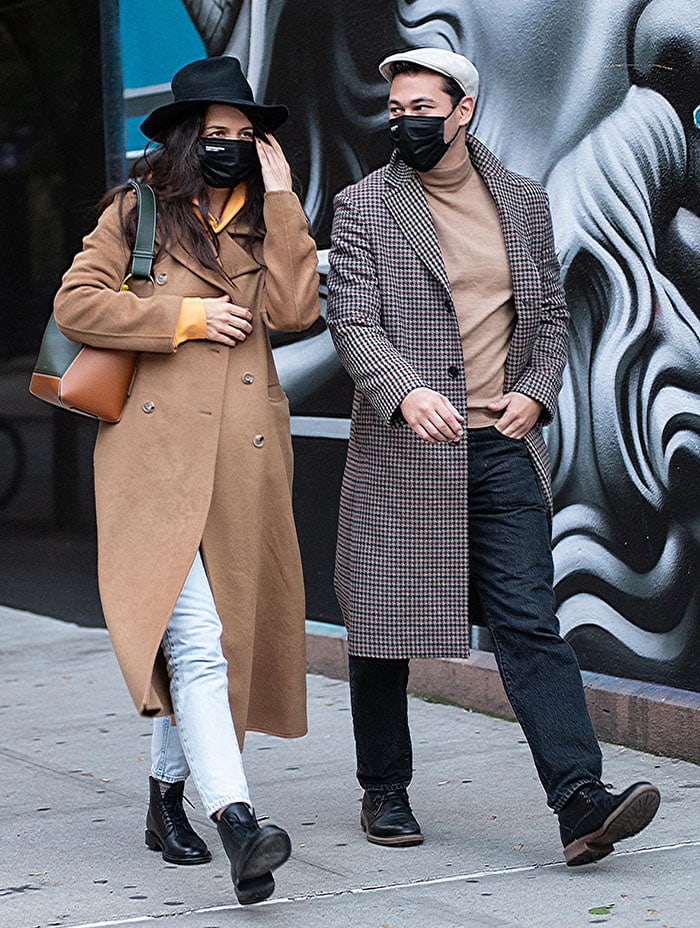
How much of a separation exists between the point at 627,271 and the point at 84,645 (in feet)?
10.5

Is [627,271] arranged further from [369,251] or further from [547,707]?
[547,707]

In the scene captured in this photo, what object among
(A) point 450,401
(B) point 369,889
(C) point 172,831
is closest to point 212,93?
(A) point 450,401

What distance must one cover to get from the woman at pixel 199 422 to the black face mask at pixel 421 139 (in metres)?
0.29

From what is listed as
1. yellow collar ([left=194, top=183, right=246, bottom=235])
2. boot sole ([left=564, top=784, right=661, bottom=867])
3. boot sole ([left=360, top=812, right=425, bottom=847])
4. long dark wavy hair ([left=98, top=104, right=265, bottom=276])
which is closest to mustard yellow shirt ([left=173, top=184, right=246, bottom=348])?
long dark wavy hair ([left=98, top=104, right=265, bottom=276])

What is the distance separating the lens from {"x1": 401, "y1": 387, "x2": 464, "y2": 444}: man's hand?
3.73 m

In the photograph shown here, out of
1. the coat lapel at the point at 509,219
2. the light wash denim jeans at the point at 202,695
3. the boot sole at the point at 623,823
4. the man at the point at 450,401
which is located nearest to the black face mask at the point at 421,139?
the man at the point at 450,401

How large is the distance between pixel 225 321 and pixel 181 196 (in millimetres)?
340

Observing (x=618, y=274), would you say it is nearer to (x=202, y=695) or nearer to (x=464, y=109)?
(x=464, y=109)

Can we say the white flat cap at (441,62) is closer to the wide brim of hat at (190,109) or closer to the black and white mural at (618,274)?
the wide brim of hat at (190,109)

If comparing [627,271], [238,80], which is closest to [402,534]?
[238,80]

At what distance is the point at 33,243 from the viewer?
24.9 feet

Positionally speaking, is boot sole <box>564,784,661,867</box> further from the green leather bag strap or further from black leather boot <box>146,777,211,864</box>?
the green leather bag strap

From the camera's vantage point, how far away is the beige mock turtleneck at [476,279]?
402 centimetres

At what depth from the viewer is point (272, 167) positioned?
3.98 metres
